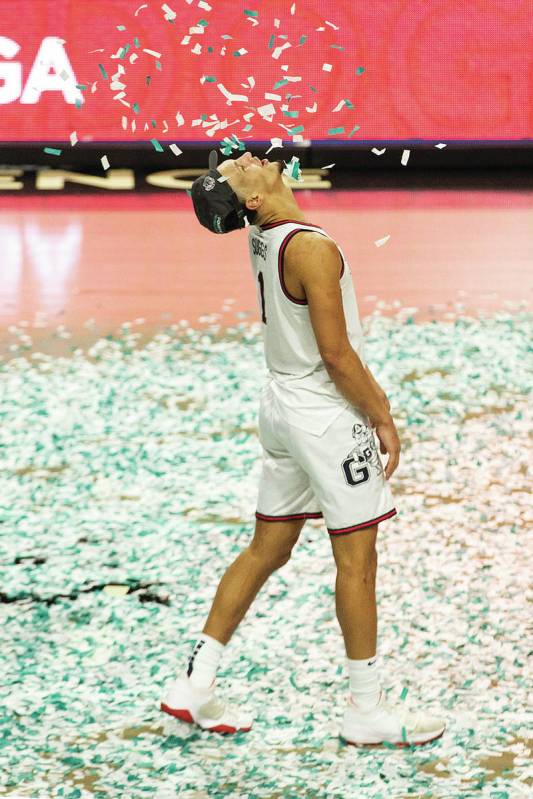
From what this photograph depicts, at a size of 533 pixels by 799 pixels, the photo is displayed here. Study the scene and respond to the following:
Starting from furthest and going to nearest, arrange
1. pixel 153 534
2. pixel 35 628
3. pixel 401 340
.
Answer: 1. pixel 401 340
2. pixel 153 534
3. pixel 35 628

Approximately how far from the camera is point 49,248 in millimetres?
10875

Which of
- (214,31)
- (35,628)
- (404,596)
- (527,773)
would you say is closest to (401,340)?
(404,596)

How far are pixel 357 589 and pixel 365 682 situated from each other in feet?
0.91

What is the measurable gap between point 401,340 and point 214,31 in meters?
6.46

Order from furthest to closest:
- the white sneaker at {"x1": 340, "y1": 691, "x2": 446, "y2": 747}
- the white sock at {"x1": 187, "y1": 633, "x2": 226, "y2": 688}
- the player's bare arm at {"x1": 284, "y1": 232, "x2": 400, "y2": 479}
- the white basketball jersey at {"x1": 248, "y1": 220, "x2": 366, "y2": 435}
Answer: the white sock at {"x1": 187, "y1": 633, "x2": 226, "y2": 688} → the white sneaker at {"x1": 340, "y1": 691, "x2": 446, "y2": 747} → the white basketball jersey at {"x1": 248, "y1": 220, "x2": 366, "y2": 435} → the player's bare arm at {"x1": 284, "y1": 232, "x2": 400, "y2": 479}

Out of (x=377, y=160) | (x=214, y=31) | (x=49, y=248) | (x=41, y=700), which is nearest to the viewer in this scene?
(x=41, y=700)

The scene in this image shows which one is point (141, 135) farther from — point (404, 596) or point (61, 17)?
point (404, 596)

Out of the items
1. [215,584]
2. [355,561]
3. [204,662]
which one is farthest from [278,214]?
[215,584]

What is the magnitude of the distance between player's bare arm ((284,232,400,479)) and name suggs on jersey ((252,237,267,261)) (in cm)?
11

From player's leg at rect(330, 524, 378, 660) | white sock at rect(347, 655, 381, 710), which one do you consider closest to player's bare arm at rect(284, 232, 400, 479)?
player's leg at rect(330, 524, 378, 660)

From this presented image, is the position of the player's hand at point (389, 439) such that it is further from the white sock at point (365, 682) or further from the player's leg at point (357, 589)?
the white sock at point (365, 682)

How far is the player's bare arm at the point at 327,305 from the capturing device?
11.4ft

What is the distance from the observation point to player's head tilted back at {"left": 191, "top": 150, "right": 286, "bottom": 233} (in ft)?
11.9

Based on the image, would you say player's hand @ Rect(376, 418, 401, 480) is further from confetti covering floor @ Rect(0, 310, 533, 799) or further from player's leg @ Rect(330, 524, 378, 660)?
confetti covering floor @ Rect(0, 310, 533, 799)
